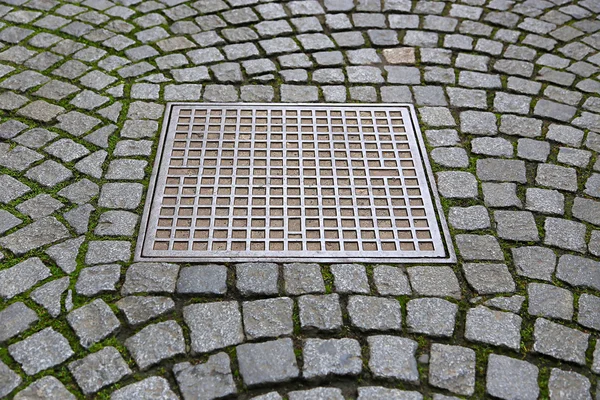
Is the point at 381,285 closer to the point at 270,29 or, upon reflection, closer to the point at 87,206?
the point at 87,206

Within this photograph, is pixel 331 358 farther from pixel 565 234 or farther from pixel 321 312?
pixel 565 234

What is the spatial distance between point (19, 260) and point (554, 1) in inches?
166

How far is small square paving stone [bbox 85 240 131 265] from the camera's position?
9.61ft

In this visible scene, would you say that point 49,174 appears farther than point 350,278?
Yes

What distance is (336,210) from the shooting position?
3230 mm

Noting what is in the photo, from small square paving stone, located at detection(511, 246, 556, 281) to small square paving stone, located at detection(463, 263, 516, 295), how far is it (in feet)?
0.25

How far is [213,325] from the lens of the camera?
2660mm

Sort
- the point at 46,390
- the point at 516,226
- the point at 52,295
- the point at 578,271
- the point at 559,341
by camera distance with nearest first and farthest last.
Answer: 1. the point at 46,390
2. the point at 559,341
3. the point at 52,295
4. the point at 578,271
5. the point at 516,226

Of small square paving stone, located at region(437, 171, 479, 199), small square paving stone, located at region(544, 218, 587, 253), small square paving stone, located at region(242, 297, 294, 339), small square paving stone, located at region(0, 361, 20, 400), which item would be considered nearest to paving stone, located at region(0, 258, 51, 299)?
small square paving stone, located at region(0, 361, 20, 400)

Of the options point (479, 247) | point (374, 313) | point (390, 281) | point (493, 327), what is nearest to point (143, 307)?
point (374, 313)

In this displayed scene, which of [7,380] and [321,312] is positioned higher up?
[7,380]

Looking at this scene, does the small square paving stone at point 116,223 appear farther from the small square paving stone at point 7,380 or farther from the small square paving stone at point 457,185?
the small square paving stone at point 457,185

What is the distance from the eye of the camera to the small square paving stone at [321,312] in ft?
8.77

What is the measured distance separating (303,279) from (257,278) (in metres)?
0.20
